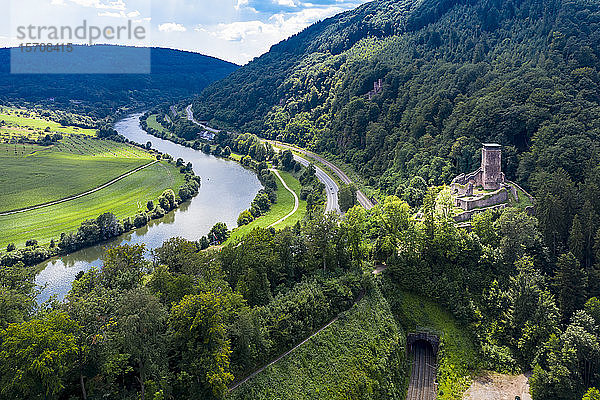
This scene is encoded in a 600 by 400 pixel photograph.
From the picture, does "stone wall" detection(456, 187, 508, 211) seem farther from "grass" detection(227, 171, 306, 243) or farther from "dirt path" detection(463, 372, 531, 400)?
"grass" detection(227, 171, 306, 243)

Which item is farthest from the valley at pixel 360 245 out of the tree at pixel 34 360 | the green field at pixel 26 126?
the green field at pixel 26 126

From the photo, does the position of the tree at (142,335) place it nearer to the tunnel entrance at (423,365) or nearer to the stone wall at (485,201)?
the tunnel entrance at (423,365)

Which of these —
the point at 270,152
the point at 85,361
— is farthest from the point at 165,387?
the point at 270,152

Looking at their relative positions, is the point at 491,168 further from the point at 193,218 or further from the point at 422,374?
the point at 193,218

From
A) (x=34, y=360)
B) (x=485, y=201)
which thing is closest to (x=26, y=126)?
(x=485, y=201)

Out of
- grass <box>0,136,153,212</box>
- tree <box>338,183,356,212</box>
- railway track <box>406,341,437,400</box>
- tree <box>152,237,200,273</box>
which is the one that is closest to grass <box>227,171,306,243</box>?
tree <box>338,183,356,212</box>

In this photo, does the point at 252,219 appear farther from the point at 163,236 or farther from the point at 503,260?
the point at 503,260
